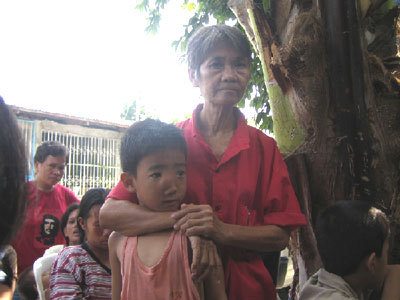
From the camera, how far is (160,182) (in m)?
1.38

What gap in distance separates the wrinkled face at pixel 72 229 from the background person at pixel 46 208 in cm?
54

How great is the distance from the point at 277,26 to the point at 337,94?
0.57 metres

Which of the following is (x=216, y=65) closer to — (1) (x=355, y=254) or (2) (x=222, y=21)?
(1) (x=355, y=254)

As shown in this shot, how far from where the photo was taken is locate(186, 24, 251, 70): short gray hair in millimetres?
1662

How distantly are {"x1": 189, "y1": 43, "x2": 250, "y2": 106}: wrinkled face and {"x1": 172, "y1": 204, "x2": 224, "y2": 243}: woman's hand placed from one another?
0.57 metres

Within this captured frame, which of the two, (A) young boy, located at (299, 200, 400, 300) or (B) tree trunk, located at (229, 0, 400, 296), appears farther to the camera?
(B) tree trunk, located at (229, 0, 400, 296)

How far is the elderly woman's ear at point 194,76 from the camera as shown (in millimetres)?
1769

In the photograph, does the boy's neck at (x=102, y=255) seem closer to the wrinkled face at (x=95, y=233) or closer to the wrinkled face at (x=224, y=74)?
the wrinkled face at (x=95, y=233)

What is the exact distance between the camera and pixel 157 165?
4.58ft

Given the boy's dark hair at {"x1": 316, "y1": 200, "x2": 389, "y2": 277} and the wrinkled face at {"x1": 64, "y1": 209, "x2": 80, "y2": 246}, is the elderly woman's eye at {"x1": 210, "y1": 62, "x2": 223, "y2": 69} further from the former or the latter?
the wrinkled face at {"x1": 64, "y1": 209, "x2": 80, "y2": 246}

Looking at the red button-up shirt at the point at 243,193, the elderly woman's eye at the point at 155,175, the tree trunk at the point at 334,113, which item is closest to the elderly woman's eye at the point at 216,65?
the red button-up shirt at the point at 243,193

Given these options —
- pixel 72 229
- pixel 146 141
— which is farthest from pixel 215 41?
pixel 72 229

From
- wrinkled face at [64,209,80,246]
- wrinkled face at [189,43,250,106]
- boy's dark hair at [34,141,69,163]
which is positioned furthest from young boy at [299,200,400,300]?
boy's dark hair at [34,141,69,163]

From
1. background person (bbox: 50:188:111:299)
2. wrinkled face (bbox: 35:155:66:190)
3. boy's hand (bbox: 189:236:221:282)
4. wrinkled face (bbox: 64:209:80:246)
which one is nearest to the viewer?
boy's hand (bbox: 189:236:221:282)
